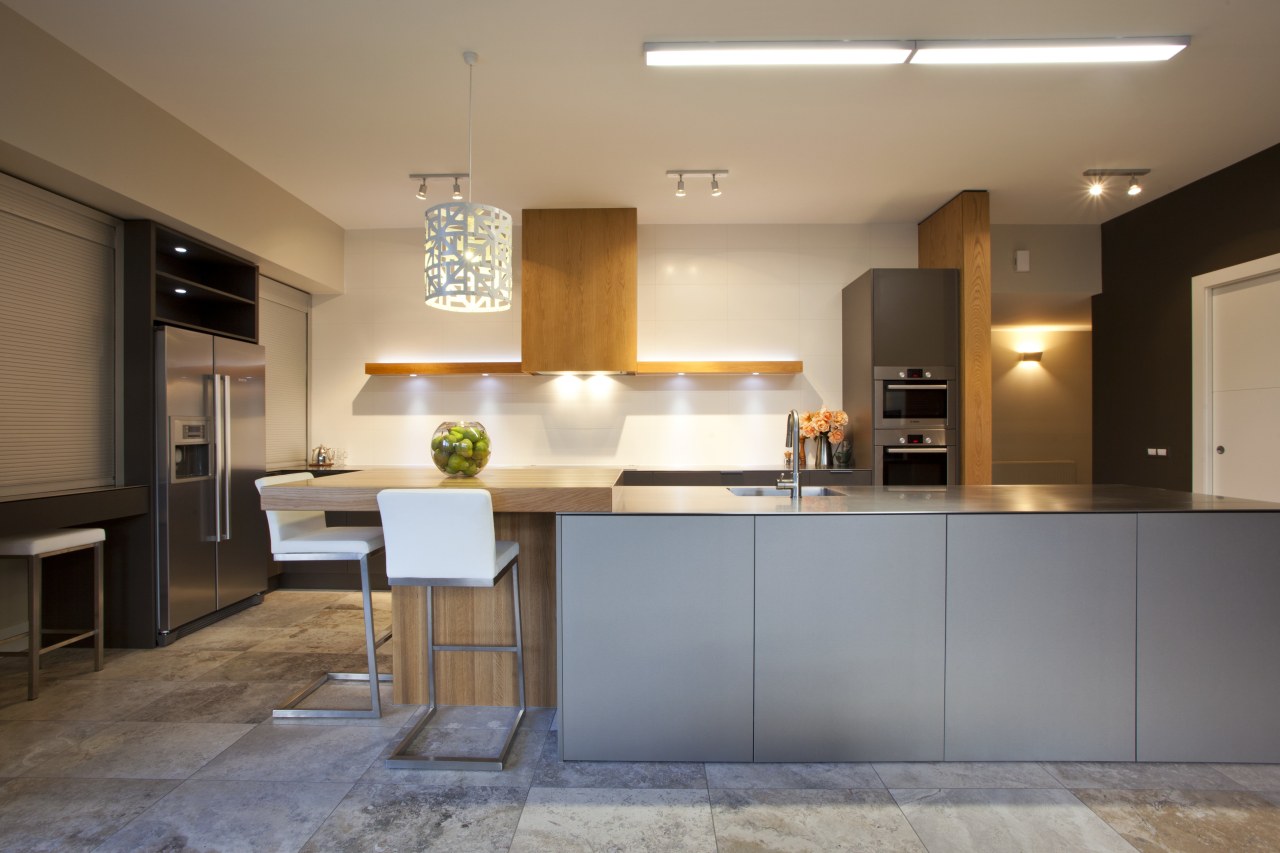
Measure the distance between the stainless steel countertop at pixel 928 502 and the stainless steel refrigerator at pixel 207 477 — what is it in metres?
2.61

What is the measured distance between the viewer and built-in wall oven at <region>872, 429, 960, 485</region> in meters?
4.18

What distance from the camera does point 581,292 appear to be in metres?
4.39

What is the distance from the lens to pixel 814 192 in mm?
4176

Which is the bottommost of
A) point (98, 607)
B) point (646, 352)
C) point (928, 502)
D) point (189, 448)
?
point (98, 607)

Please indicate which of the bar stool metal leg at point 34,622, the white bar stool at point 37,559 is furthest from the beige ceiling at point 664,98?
the bar stool metal leg at point 34,622

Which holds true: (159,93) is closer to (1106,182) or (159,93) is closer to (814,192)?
(814,192)

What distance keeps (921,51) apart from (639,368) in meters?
2.59

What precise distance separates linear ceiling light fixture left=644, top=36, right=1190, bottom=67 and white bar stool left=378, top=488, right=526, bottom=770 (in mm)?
1982

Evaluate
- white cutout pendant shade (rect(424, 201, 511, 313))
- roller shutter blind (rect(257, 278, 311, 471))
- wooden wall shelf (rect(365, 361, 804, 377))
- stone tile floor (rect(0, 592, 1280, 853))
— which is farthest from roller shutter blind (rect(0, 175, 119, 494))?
white cutout pendant shade (rect(424, 201, 511, 313))

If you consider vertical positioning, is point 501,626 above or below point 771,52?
below

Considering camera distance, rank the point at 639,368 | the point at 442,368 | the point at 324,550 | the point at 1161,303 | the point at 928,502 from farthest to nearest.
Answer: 1. the point at 442,368
2. the point at 639,368
3. the point at 1161,303
4. the point at 324,550
5. the point at 928,502

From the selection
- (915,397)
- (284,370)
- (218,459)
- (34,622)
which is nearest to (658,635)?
(34,622)

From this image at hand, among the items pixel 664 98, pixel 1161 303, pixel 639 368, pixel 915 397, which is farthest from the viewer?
pixel 639 368

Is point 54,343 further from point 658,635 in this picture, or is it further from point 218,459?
point 658,635
